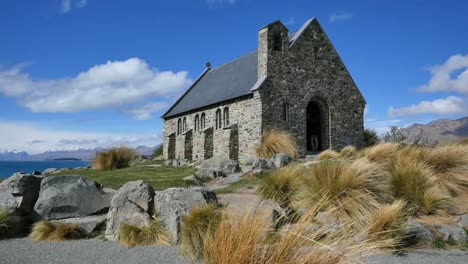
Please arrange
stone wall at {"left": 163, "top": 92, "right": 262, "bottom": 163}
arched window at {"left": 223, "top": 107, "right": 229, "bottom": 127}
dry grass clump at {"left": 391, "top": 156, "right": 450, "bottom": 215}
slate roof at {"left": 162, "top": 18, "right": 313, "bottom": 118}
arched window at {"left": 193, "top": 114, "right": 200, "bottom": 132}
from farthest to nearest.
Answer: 1. arched window at {"left": 193, "top": 114, "right": 200, "bottom": 132}
2. arched window at {"left": 223, "top": 107, "right": 229, "bottom": 127}
3. slate roof at {"left": 162, "top": 18, "right": 313, "bottom": 118}
4. stone wall at {"left": 163, "top": 92, "right": 262, "bottom": 163}
5. dry grass clump at {"left": 391, "top": 156, "right": 450, "bottom": 215}

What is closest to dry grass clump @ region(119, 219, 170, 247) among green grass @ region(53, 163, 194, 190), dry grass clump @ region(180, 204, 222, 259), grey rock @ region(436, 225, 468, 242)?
dry grass clump @ region(180, 204, 222, 259)

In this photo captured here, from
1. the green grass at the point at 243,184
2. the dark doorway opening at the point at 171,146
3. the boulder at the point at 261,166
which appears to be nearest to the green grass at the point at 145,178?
the green grass at the point at 243,184

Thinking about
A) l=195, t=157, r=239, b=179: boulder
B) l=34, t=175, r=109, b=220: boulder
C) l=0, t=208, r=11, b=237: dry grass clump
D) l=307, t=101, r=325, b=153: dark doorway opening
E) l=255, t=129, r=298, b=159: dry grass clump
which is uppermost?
l=307, t=101, r=325, b=153: dark doorway opening

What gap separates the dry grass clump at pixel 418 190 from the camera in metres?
7.77

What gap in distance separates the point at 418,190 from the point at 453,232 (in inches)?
52.8

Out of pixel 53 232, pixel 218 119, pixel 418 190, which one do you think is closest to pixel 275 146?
pixel 218 119

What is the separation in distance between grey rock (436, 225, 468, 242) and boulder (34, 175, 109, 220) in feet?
23.4

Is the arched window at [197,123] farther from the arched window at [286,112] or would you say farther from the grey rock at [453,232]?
the grey rock at [453,232]

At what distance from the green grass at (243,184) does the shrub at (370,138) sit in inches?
589

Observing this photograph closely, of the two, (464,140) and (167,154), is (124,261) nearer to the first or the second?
(464,140)

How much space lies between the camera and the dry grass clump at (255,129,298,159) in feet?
57.9

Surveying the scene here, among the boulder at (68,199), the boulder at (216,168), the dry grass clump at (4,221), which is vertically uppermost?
the boulder at (216,168)

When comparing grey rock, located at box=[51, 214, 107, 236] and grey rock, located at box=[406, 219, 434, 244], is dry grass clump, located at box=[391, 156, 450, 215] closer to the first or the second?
grey rock, located at box=[406, 219, 434, 244]

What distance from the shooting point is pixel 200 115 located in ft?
84.3
